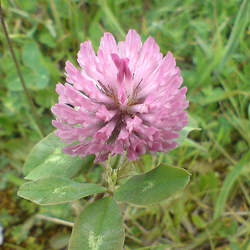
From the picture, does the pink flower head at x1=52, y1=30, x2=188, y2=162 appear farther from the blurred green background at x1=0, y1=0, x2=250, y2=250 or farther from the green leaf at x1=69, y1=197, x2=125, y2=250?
the blurred green background at x1=0, y1=0, x2=250, y2=250

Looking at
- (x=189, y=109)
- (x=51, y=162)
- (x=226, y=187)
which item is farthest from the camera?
(x=189, y=109)

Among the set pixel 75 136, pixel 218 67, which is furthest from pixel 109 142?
pixel 218 67

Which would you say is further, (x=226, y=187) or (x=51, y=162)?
(x=226, y=187)

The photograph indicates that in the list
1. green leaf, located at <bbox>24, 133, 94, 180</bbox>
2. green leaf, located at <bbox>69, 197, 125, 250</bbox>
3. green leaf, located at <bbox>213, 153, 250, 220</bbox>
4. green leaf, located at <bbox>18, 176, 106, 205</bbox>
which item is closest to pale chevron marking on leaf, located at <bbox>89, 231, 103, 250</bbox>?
green leaf, located at <bbox>69, 197, 125, 250</bbox>

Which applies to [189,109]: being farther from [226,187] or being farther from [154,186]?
[154,186]

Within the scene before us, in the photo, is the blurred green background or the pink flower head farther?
the blurred green background

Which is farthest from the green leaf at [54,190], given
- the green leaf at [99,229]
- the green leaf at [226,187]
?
A: the green leaf at [226,187]

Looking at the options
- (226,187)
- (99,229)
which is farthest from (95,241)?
(226,187)
